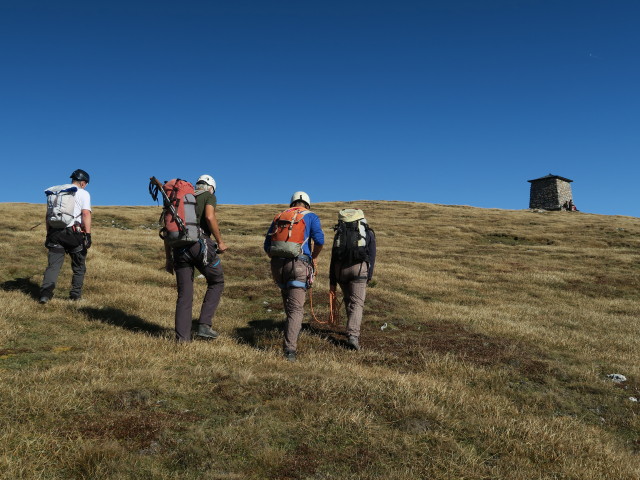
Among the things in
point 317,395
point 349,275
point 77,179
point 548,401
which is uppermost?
point 77,179

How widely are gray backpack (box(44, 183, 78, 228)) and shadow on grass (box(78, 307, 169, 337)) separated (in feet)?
6.86

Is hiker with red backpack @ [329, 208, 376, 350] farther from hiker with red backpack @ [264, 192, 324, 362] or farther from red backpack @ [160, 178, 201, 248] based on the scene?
red backpack @ [160, 178, 201, 248]

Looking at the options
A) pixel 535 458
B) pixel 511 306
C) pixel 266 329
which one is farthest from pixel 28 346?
pixel 511 306

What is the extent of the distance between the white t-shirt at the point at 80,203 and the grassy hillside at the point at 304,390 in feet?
6.80

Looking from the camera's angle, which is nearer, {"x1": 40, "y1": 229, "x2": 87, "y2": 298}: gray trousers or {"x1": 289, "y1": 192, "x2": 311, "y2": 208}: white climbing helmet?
{"x1": 289, "y1": 192, "x2": 311, "y2": 208}: white climbing helmet

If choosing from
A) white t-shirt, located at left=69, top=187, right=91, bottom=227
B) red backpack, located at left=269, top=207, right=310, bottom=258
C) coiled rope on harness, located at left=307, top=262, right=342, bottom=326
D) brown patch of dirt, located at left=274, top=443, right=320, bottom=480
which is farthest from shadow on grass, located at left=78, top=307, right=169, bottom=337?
brown patch of dirt, located at left=274, top=443, right=320, bottom=480

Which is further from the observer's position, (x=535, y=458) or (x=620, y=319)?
(x=620, y=319)

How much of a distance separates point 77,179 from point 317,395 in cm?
850

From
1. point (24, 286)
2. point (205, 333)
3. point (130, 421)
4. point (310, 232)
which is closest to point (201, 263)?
point (205, 333)

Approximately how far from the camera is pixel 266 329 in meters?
10.3

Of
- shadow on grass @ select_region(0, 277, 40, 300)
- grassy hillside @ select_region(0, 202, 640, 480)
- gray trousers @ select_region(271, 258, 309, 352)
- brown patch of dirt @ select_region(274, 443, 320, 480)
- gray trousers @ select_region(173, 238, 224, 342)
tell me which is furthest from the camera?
shadow on grass @ select_region(0, 277, 40, 300)

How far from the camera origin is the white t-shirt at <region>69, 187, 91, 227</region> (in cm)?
1059

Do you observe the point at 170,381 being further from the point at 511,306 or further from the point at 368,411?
the point at 511,306

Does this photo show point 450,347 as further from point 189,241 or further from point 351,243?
point 189,241
